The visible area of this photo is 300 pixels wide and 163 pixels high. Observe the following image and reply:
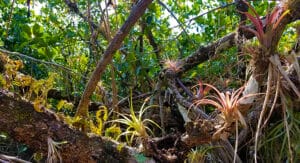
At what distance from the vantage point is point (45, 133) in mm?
1384

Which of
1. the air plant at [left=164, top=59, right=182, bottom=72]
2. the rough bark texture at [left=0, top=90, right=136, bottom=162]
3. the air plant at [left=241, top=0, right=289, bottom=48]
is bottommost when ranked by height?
the rough bark texture at [left=0, top=90, right=136, bottom=162]

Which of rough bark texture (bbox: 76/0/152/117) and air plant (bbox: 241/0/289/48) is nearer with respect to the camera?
air plant (bbox: 241/0/289/48)

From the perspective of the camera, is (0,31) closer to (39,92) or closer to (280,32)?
(39,92)

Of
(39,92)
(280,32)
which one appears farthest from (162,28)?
(280,32)

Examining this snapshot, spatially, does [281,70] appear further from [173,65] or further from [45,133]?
[173,65]

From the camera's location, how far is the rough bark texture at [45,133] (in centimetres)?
137

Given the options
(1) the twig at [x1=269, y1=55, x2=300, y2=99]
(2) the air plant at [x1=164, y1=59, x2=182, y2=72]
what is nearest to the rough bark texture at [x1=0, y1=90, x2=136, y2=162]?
(1) the twig at [x1=269, y1=55, x2=300, y2=99]

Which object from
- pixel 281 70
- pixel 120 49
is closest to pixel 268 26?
pixel 281 70

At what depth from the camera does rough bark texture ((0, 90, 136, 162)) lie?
1367 mm

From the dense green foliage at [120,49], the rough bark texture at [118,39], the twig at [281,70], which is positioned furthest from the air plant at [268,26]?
the dense green foliage at [120,49]

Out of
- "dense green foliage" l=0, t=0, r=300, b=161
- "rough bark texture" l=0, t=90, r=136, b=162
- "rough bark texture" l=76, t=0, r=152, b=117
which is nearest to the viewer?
"rough bark texture" l=0, t=90, r=136, b=162

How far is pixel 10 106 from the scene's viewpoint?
137 cm

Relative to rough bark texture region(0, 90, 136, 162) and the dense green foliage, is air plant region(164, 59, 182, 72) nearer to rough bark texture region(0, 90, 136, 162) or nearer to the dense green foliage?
the dense green foliage

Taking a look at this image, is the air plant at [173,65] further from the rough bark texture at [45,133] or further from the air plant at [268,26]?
the air plant at [268,26]
